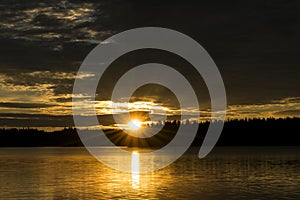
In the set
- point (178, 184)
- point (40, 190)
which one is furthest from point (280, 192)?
point (40, 190)

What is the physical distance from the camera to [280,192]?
57531 millimetres

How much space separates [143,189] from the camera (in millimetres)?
62156

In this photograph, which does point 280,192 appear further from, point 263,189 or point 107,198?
point 107,198

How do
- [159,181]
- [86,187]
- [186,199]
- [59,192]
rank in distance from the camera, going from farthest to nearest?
[159,181] < [86,187] < [59,192] < [186,199]

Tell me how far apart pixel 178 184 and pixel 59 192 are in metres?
17.5

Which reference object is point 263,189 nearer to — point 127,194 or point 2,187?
point 127,194

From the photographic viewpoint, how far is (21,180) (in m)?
77.9

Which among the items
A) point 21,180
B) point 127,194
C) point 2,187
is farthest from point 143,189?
point 21,180

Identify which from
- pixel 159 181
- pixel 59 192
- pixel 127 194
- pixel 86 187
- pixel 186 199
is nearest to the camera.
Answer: pixel 186 199

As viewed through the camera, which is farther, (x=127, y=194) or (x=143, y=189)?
(x=143, y=189)

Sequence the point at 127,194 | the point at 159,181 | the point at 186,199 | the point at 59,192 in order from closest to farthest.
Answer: the point at 186,199 → the point at 127,194 → the point at 59,192 → the point at 159,181

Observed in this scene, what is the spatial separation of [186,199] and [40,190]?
21621 mm

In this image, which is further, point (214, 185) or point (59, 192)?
point (214, 185)

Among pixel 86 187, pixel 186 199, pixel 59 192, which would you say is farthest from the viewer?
pixel 86 187
